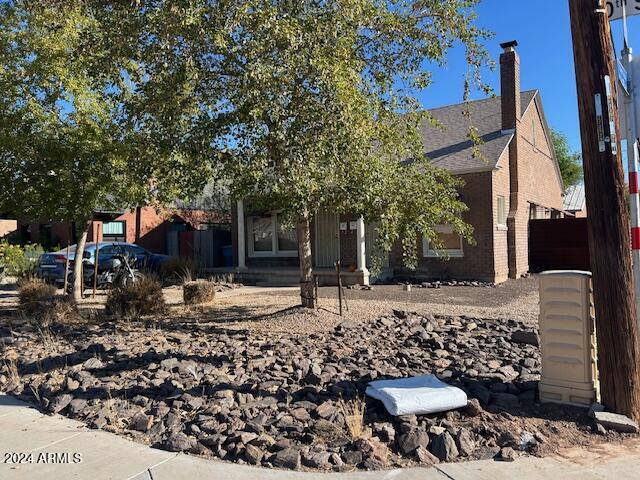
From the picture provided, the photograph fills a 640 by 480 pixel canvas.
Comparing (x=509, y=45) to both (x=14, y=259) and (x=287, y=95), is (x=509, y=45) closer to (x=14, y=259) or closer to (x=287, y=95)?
(x=287, y=95)

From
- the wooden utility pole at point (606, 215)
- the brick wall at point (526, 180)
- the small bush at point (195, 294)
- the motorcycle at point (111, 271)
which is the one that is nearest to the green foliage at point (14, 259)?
the motorcycle at point (111, 271)

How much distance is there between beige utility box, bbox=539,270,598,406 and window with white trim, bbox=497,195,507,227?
11.3 metres

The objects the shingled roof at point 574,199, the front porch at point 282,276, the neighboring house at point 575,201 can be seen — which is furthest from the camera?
the shingled roof at point 574,199

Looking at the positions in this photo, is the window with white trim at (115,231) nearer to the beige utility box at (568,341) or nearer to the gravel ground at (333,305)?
the gravel ground at (333,305)

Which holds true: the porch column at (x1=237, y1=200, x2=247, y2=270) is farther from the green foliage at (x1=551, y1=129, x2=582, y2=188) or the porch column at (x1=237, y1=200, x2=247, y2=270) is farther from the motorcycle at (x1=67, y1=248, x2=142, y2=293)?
the green foliage at (x1=551, y1=129, x2=582, y2=188)

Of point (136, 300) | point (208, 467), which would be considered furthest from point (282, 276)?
point (208, 467)

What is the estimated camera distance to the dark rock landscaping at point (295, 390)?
4.11 metres

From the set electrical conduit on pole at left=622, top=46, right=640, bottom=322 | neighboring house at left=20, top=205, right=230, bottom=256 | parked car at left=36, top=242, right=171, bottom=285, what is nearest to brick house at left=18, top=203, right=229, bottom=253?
neighboring house at left=20, top=205, right=230, bottom=256

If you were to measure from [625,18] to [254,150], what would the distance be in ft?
14.8

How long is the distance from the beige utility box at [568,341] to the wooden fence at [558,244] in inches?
512

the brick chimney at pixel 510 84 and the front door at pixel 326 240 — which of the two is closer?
the brick chimney at pixel 510 84

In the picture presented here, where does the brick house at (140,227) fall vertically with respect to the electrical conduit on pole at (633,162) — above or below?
above

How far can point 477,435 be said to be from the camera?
14.0ft

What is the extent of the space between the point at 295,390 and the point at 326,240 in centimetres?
1300
